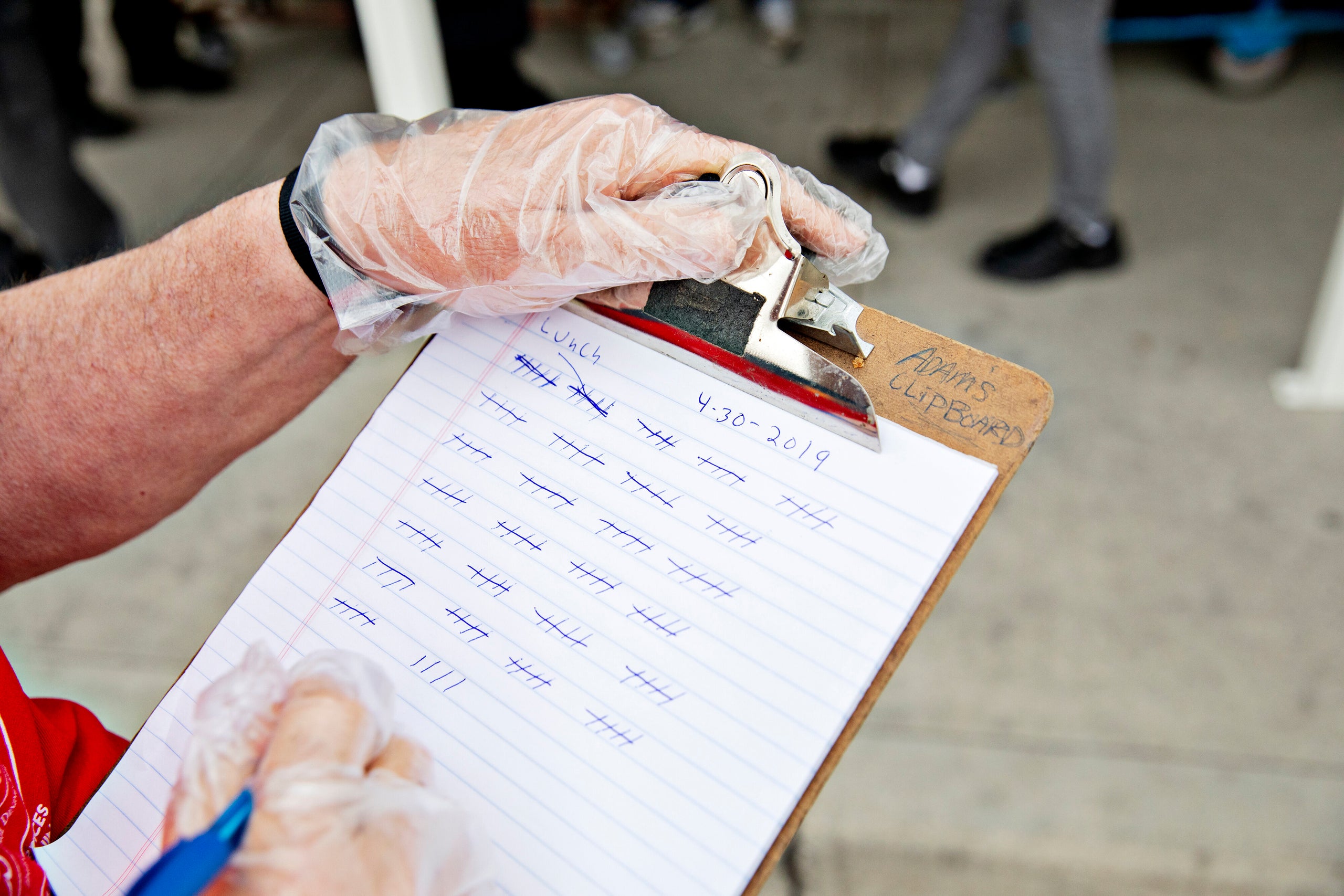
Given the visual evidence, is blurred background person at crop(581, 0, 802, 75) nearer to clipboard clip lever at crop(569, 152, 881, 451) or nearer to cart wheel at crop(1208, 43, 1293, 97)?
cart wheel at crop(1208, 43, 1293, 97)

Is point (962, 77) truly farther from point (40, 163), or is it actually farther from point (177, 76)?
point (177, 76)

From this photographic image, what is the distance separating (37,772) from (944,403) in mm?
779

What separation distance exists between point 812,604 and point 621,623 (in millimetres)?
138

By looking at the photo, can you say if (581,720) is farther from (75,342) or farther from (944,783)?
(944,783)

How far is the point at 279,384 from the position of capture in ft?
3.00

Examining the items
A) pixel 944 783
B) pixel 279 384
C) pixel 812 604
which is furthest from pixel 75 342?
pixel 944 783

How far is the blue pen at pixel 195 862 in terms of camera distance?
0.46 meters

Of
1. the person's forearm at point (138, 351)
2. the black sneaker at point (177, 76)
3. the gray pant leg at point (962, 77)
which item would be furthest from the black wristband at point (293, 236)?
the black sneaker at point (177, 76)

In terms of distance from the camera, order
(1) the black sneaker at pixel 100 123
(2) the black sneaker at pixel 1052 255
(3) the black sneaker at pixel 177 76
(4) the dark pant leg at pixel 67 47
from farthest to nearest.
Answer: (3) the black sneaker at pixel 177 76 → (1) the black sneaker at pixel 100 123 → (4) the dark pant leg at pixel 67 47 → (2) the black sneaker at pixel 1052 255

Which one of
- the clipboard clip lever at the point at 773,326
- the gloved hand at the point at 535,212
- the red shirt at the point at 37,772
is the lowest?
the red shirt at the point at 37,772

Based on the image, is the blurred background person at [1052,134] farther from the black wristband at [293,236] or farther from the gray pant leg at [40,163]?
the gray pant leg at [40,163]

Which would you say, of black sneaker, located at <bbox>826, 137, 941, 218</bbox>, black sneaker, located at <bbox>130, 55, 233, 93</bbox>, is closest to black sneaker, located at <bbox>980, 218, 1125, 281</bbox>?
black sneaker, located at <bbox>826, 137, 941, 218</bbox>

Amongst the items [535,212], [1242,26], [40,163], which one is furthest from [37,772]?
[1242,26]

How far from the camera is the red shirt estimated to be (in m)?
0.66
